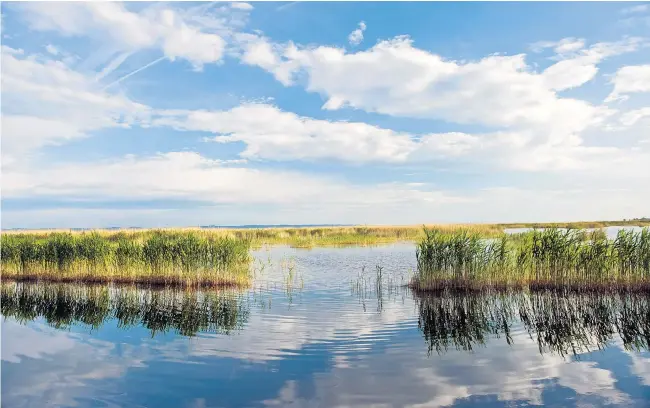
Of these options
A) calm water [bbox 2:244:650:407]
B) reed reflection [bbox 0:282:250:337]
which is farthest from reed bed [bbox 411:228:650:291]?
reed reflection [bbox 0:282:250:337]

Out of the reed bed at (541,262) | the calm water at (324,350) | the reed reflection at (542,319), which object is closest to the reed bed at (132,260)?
the calm water at (324,350)

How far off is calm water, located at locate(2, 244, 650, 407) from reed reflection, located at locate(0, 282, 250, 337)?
0.33ft

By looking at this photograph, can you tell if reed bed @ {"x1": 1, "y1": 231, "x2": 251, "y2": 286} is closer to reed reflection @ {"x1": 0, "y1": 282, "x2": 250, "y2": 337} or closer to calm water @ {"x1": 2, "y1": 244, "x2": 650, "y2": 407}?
reed reflection @ {"x1": 0, "y1": 282, "x2": 250, "y2": 337}

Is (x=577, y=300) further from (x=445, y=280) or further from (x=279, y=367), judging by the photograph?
(x=279, y=367)

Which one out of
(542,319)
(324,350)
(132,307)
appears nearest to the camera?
(324,350)

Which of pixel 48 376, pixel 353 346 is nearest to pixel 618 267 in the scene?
pixel 353 346

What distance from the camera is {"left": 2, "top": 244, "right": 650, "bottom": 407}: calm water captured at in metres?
9.49

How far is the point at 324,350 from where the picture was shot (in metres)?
12.1

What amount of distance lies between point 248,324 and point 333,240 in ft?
115

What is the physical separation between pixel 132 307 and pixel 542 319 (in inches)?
593

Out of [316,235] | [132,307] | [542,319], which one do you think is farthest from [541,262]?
[316,235]

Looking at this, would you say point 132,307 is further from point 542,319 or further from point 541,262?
point 541,262

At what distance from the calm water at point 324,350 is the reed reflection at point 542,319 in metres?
0.06

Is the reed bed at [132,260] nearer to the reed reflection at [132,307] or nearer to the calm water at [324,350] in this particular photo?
the reed reflection at [132,307]
